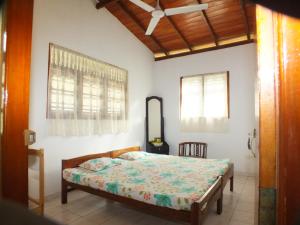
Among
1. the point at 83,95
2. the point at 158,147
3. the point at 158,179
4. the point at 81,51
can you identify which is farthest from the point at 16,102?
the point at 158,147

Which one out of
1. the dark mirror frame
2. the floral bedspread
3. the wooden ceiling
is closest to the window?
the dark mirror frame

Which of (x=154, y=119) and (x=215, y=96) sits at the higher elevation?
(x=215, y=96)

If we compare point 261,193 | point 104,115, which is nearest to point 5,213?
point 261,193

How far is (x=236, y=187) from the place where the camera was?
3.55m

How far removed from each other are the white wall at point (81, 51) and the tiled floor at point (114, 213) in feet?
1.67

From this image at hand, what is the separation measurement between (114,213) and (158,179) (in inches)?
29.7

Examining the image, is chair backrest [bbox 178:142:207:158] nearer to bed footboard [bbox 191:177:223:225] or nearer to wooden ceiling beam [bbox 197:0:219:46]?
bed footboard [bbox 191:177:223:225]

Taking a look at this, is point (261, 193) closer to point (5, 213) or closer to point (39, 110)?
point (5, 213)

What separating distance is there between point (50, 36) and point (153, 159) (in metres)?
2.79

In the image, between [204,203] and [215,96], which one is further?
[215,96]

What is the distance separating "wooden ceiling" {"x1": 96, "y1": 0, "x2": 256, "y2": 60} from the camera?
3898 millimetres

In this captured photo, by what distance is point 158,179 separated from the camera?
2475 mm

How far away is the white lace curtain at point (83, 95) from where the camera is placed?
10.3 ft

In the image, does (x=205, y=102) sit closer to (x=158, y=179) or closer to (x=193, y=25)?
(x=193, y=25)
